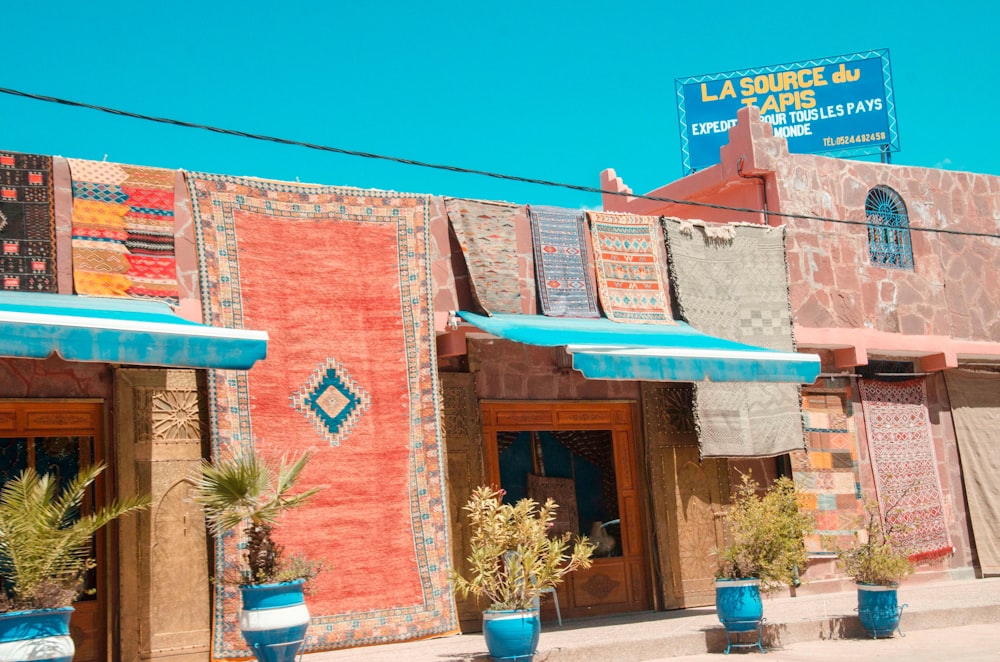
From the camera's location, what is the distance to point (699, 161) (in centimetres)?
1906

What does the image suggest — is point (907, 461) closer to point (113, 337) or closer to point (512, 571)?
point (512, 571)

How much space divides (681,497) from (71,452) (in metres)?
5.92

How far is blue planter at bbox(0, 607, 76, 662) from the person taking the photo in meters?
6.33

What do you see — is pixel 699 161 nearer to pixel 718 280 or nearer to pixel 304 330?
pixel 718 280

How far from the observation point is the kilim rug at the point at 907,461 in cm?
1306

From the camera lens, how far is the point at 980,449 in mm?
13953

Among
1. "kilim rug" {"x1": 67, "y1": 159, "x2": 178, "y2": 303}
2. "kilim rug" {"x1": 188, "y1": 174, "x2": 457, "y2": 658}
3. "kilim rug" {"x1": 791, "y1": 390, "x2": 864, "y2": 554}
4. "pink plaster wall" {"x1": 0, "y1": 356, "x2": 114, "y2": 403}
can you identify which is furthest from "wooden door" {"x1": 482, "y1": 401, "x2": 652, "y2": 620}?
"pink plaster wall" {"x1": 0, "y1": 356, "x2": 114, "y2": 403}

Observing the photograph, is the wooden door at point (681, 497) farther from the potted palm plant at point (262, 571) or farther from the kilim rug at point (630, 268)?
the potted palm plant at point (262, 571)

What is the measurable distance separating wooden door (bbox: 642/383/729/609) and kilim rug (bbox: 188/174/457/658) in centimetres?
282

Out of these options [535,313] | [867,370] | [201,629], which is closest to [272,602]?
[201,629]

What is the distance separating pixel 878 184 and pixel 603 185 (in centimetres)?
479

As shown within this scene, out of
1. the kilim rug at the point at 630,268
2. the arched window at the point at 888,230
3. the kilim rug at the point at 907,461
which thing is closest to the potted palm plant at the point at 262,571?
the kilim rug at the point at 630,268

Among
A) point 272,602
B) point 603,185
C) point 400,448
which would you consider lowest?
point 272,602

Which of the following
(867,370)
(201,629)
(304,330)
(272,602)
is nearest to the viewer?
(272,602)
